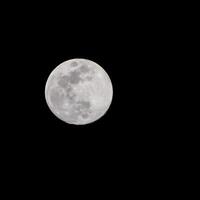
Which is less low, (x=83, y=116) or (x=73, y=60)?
(x=73, y=60)

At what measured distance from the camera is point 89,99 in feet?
33.4

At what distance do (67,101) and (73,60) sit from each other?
881mm

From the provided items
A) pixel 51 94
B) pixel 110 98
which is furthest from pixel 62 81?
pixel 110 98

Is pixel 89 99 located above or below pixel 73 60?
below

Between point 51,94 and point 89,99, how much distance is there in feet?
2.63

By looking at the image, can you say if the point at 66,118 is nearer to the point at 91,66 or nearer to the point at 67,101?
the point at 67,101

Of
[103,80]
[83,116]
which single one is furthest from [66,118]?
[103,80]

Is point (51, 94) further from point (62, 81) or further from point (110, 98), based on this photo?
point (110, 98)

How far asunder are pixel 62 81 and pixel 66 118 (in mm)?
781

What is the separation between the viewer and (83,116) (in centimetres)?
1036

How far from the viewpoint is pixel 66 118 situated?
10.5m

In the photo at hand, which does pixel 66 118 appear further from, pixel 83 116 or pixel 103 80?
pixel 103 80

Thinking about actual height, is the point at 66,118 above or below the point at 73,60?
below

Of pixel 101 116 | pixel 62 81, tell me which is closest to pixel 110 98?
pixel 101 116
